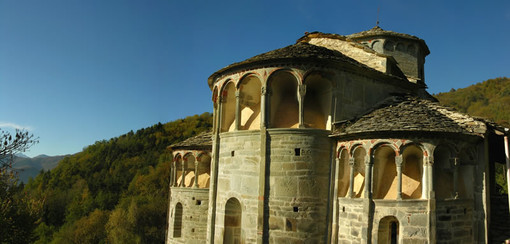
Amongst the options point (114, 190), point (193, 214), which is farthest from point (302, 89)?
point (114, 190)

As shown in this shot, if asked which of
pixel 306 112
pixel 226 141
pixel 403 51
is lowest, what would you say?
pixel 226 141

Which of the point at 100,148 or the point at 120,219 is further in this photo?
the point at 100,148

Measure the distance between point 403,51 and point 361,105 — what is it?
8209mm

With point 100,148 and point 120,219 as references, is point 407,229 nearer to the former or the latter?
point 120,219

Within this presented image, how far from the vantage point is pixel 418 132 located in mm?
10633

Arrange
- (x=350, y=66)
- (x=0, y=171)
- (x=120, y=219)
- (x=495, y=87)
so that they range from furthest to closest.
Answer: (x=495, y=87)
(x=120, y=219)
(x=0, y=171)
(x=350, y=66)

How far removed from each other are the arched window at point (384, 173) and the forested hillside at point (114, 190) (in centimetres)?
2061

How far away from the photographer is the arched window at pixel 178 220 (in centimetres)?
1836

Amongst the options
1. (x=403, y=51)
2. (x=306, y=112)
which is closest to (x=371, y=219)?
(x=306, y=112)

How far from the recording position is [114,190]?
54.6 metres

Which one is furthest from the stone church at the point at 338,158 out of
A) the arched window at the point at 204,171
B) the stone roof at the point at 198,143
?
the arched window at the point at 204,171

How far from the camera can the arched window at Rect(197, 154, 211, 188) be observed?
58.5 feet

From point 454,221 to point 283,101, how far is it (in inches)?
248

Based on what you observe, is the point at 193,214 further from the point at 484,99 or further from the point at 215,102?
the point at 484,99
